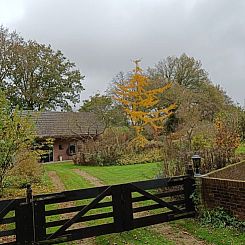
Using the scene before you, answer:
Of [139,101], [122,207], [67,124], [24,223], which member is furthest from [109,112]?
[24,223]

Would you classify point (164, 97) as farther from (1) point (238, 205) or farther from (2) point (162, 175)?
(1) point (238, 205)

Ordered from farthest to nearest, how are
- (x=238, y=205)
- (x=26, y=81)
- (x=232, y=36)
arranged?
(x=26, y=81), (x=232, y=36), (x=238, y=205)

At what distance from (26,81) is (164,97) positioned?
1580 cm

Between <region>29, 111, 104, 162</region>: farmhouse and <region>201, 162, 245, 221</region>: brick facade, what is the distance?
70.1 feet

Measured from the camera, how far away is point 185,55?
3347 centimetres

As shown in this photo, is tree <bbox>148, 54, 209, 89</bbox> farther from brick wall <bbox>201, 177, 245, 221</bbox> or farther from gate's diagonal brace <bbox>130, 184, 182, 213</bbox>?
gate's diagonal brace <bbox>130, 184, 182, 213</bbox>

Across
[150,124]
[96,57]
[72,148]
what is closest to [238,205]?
[150,124]

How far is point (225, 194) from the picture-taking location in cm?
608

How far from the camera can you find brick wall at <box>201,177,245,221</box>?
18.9ft

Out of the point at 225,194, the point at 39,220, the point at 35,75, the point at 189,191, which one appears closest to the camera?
the point at 39,220

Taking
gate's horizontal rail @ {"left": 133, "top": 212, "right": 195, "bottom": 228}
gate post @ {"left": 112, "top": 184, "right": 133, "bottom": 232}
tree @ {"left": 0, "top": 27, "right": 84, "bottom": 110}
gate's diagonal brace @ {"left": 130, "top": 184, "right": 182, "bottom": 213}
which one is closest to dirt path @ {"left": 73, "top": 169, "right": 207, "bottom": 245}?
gate's horizontal rail @ {"left": 133, "top": 212, "right": 195, "bottom": 228}

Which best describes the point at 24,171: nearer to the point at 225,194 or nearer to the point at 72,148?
the point at 225,194

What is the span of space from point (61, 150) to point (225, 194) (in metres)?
23.9

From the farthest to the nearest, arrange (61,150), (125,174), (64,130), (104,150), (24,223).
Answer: (64,130) → (61,150) → (104,150) → (125,174) → (24,223)
